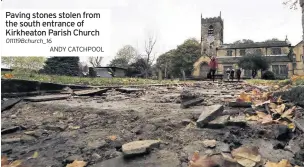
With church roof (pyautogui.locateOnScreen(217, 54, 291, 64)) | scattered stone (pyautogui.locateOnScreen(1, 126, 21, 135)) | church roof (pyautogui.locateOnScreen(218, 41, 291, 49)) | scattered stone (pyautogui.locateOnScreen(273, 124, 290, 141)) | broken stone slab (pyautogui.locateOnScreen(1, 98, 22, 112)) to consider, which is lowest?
scattered stone (pyautogui.locateOnScreen(1, 126, 21, 135))

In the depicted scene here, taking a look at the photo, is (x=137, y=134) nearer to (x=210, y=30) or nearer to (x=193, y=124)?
(x=193, y=124)

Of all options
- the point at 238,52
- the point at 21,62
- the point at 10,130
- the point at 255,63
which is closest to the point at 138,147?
the point at 10,130

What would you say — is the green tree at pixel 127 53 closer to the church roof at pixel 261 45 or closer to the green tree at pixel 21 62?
the church roof at pixel 261 45

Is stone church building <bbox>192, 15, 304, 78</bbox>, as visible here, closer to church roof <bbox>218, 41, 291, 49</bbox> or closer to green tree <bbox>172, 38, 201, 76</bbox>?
church roof <bbox>218, 41, 291, 49</bbox>

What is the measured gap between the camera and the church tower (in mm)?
56237

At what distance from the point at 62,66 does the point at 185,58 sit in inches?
1461

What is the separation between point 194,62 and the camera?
5234cm

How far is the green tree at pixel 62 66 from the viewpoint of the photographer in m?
19.8

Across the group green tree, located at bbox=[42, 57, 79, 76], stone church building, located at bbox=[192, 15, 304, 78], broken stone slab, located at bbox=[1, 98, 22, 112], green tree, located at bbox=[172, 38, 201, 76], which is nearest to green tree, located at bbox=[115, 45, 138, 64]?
green tree, located at bbox=[172, 38, 201, 76]

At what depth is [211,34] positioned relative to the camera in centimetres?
5800

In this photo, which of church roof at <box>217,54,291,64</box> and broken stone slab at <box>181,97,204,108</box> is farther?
church roof at <box>217,54,291,64</box>

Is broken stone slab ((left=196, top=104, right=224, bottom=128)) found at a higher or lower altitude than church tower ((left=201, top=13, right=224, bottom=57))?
lower

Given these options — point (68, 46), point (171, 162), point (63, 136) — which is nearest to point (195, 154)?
point (171, 162)

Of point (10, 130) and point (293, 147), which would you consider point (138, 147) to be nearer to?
point (293, 147)
